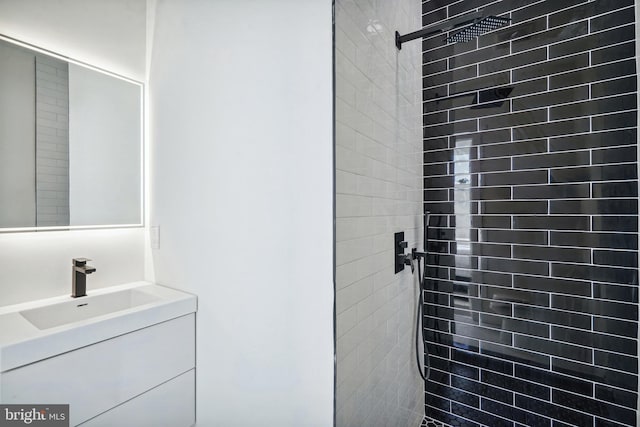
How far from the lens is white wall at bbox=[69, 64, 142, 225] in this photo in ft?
4.40

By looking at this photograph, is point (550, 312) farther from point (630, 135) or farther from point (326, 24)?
point (326, 24)

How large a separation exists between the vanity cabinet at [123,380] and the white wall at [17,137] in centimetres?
63

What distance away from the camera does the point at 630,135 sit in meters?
1.09

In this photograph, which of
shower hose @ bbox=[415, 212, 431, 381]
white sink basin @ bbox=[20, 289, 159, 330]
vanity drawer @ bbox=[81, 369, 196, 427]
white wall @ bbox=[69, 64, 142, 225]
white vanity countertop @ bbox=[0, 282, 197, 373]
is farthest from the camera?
shower hose @ bbox=[415, 212, 431, 381]

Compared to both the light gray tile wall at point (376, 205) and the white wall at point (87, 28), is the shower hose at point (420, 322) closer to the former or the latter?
the light gray tile wall at point (376, 205)

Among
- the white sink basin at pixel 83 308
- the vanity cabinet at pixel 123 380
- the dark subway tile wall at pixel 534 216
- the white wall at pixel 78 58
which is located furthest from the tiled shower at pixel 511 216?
the white wall at pixel 78 58

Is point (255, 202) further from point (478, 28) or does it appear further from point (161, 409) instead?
point (478, 28)

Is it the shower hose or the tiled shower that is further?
the shower hose

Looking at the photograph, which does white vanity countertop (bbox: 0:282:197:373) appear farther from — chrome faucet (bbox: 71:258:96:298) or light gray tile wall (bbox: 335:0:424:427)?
light gray tile wall (bbox: 335:0:424:427)

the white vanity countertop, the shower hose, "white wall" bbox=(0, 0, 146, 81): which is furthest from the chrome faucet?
the shower hose

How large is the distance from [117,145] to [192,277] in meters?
0.79

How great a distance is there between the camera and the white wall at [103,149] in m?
1.34

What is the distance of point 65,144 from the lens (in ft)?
4.26

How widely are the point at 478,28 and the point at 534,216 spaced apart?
0.84 m
